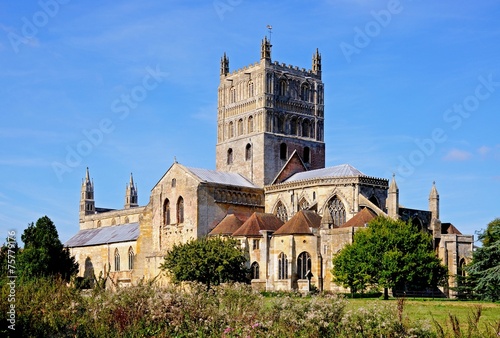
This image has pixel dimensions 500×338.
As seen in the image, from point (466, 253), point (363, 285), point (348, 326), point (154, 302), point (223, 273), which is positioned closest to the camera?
point (348, 326)

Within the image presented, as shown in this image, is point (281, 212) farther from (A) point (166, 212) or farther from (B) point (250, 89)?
(B) point (250, 89)

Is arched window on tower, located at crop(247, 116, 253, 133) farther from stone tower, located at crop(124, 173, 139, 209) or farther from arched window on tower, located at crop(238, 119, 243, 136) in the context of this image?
stone tower, located at crop(124, 173, 139, 209)

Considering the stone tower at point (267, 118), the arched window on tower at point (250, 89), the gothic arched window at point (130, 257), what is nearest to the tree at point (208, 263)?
the stone tower at point (267, 118)

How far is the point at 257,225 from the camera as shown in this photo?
65.7m

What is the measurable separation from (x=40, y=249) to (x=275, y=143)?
26209 mm

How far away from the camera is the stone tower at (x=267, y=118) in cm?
7844

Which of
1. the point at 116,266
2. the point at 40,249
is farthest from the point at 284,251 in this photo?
the point at 116,266

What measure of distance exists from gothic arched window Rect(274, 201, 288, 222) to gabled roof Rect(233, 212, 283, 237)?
13.4ft

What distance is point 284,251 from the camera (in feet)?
204

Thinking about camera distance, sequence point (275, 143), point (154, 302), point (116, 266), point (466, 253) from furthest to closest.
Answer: point (116, 266) → point (275, 143) → point (466, 253) → point (154, 302)

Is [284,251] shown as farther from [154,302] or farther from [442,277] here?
[154,302]

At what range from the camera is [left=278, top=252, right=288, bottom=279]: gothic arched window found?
61719 millimetres

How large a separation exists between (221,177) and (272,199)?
5.59 meters

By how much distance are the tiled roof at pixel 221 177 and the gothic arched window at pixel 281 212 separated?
3597mm
